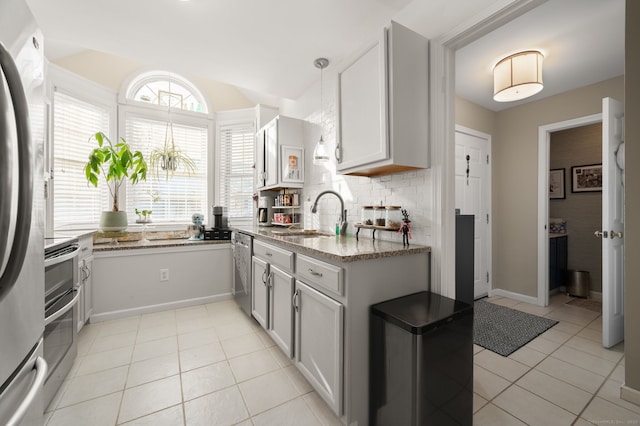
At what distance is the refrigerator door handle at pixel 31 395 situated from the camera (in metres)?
0.70

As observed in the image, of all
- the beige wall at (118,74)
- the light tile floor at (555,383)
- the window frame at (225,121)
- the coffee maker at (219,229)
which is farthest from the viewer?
the window frame at (225,121)

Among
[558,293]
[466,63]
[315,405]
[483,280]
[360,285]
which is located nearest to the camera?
[360,285]

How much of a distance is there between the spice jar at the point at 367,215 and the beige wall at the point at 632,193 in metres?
1.58

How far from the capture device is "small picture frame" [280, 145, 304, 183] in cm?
318

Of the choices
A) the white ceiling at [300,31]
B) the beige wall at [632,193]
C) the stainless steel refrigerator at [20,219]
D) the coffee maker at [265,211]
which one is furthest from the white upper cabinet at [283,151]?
the beige wall at [632,193]

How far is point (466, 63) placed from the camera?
267 centimetres

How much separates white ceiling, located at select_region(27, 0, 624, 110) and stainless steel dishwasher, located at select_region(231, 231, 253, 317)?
1849mm

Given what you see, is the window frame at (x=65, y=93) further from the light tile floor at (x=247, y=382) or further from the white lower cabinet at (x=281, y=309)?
the white lower cabinet at (x=281, y=309)

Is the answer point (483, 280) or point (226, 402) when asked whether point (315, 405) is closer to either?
point (226, 402)

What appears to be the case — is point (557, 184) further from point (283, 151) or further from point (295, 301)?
point (295, 301)

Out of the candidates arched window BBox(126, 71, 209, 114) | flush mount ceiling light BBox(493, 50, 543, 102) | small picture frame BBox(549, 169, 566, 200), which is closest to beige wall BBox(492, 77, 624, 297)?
flush mount ceiling light BBox(493, 50, 543, 102)

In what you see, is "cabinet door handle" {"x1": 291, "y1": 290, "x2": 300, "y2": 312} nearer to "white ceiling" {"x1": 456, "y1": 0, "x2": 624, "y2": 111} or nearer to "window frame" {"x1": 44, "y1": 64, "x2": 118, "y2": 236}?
"window frame" {"x1": 44, "y1": 64, "x2": 118, "y2": 236}

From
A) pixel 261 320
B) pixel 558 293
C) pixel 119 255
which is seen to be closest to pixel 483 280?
pixel 558 293

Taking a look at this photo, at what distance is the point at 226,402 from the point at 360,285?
1.13 meters
